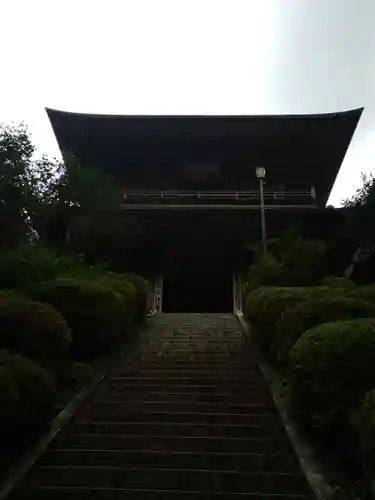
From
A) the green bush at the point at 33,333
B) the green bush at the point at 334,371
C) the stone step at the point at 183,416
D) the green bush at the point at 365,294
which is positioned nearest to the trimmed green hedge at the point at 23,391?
the green bush at the point at 33,333

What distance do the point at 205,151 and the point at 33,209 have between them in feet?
34.6

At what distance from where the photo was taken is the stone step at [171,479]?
5.25m

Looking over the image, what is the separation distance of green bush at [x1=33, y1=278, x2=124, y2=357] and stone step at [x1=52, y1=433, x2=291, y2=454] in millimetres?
2314

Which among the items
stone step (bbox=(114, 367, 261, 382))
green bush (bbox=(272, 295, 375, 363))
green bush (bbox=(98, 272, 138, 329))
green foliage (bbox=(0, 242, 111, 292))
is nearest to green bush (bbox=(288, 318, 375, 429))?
green bush (bbox=(272, 295, 375, 363))

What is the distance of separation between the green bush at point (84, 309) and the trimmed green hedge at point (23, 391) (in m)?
2.57

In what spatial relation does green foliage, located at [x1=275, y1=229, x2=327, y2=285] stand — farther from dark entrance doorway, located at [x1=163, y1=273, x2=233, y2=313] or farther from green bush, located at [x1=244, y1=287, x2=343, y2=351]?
dark entrance doorway, located at [x1=163, y1=273, x2=233, y2=313]

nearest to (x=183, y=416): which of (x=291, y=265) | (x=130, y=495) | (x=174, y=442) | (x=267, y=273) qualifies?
(x=174, y=442)

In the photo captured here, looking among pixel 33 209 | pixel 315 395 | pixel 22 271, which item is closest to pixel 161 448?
pixel 315 395

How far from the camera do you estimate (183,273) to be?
20469mm

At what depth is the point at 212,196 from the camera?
20.9m

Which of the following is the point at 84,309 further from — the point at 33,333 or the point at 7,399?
the point at 7,399

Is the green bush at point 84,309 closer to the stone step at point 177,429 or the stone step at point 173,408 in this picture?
the stone step at point 173,408

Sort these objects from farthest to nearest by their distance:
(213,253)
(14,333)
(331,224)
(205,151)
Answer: (205,151) → (213,253) → (331,224) → (14,333)

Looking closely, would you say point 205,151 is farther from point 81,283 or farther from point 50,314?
Result: point 50,314
